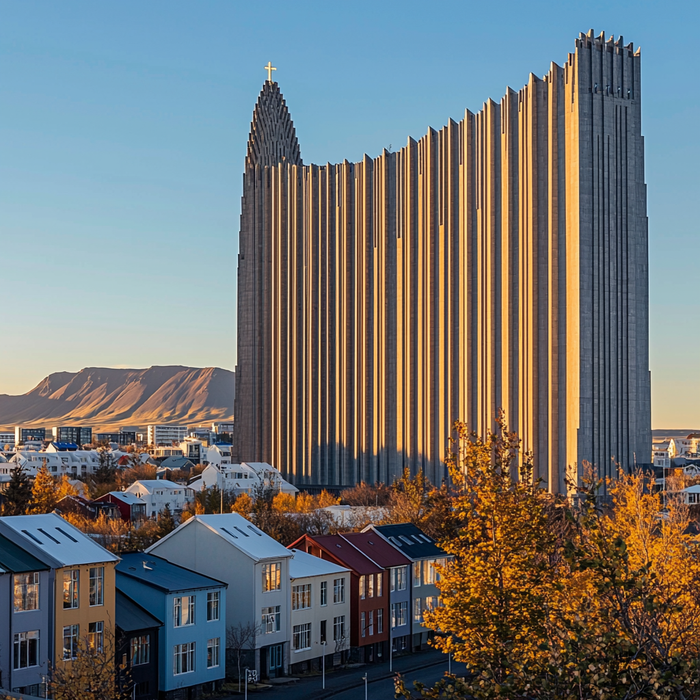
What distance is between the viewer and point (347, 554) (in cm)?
7806

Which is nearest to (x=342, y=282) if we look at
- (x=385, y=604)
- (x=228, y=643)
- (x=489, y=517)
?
(x=385, y=604)

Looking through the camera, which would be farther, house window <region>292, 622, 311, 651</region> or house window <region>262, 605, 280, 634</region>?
house window <region>292, 622, 311, 651</region>

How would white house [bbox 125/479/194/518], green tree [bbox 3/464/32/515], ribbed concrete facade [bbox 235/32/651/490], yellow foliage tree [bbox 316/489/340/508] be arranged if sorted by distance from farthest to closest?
yellow foliage tree [bbox 316/489/340/508] < white house [bbox 125/479/194/518] < ribbed concrete facade [bbox 235/32/651/490] < green tree [bbox 3/464/32/515]

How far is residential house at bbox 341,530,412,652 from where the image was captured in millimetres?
79375

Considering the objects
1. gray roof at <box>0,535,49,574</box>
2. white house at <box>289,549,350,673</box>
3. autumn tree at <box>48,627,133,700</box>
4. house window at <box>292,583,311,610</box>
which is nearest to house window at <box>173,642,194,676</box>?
autumn tree at <box>48,627,133,700</box>

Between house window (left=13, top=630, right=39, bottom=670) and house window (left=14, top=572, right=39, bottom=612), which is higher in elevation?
house window (left=14, top=572, right=39, bottom=612)

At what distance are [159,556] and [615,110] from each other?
93977mm

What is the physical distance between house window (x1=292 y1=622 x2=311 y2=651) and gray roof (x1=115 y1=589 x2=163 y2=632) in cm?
1425

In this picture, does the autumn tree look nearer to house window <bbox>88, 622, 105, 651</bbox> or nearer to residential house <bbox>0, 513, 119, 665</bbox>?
house window <bbox>88, 622, 105, 651</bbox>

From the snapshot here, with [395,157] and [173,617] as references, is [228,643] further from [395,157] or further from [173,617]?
[395,157]

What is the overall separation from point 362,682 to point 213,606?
11207 mm

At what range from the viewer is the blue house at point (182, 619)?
190ft

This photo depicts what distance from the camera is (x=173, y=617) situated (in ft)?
193

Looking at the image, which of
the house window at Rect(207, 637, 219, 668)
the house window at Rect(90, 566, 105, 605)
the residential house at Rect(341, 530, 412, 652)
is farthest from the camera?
the residential house at Rect(341, 530, 412, 652)
